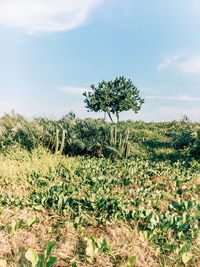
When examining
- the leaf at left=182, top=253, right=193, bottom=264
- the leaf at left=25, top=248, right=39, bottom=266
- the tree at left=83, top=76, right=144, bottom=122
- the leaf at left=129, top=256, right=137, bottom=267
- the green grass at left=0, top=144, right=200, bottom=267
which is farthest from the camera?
the tree at left=83, top=76, right=144, bottom=122

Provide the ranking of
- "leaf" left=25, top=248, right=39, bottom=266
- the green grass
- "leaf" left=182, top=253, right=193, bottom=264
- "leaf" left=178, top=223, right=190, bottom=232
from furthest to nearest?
1. "leaf" left=178, top=223, right=190, bottom=232
2. the green grass
3. "leaf" left=182, top=253, right=193, bottom=264
4. "leaf" left=25, top=248, right=39, bottom=266

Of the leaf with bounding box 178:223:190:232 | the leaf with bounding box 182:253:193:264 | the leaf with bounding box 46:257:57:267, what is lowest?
the leaf with bounding box 182:253:193:264

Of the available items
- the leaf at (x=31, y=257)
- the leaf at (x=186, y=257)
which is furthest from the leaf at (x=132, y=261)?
the leaf at (x=31, y=257)

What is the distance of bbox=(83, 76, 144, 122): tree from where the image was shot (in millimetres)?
34719

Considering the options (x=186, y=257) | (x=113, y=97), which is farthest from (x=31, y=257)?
(x=113, y=97)

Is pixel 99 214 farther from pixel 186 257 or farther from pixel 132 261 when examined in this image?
pixel 186 257

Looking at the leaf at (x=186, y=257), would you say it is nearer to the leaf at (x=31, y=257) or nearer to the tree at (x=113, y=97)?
the leaf at (x=31, y=257)

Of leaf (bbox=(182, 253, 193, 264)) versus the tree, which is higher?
the tree

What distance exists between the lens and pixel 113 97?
115ft

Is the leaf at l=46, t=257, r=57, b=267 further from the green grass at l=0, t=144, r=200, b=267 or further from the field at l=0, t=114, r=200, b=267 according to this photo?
the green grass at l=0, t=144, r=200, b=267

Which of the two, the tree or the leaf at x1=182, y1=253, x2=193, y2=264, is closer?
the leaf at x1=182, y1=253, x2=193, y2=264

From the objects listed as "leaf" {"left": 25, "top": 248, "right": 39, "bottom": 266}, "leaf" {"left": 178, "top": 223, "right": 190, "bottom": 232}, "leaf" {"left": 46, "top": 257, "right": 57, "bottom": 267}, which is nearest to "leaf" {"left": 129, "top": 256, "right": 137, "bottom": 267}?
"leaf" {"left": 46, "top": 257, "right": 57, "bottom": 267}

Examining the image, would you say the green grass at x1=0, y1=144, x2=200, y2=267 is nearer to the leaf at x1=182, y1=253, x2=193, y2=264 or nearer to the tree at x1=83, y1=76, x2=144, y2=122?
the leaf at x1=182, y1=253, x2=193, y2=264

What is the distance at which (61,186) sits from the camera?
4.04 m
